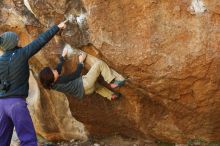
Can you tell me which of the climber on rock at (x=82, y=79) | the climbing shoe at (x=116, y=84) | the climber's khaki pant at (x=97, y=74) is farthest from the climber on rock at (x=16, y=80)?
the climbing shoe at (x=116, y=84)

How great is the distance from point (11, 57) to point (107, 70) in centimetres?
137

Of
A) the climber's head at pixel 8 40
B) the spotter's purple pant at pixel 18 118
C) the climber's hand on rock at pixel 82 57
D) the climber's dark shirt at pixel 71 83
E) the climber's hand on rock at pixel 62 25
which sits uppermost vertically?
the climber's hand on rock at pixel 62 25

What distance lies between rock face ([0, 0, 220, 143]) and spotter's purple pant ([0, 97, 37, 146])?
1222mm

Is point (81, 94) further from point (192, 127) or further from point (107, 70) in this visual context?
point (192, 127)

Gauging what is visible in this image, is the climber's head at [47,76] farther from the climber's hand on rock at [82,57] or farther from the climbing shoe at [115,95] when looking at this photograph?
the climbing shoe at [115,95]

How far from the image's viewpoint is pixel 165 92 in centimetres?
689

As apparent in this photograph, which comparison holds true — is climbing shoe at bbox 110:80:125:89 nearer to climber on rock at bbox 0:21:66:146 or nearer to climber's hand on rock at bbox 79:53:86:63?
climber's hand on rock at bbox 79:53:86:63

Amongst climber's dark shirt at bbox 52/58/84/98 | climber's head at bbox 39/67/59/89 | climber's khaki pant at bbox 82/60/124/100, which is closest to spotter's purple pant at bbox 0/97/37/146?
climber's head at bbox 39/67/59/89

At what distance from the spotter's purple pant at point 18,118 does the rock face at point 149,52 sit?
1222 mm

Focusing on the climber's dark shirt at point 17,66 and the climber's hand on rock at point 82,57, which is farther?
the climber's hand on rock at point 82,57

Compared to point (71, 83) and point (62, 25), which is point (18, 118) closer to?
point (71, 83)

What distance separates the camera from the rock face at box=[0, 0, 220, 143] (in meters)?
6.36

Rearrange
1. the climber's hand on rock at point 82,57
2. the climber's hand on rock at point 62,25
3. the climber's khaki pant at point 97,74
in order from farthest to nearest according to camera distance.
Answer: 1. the climber's hand on rock at point 82,57
2. the climber's khaki pant at point 97,74
3. the climber's hand on rock at point 62,25

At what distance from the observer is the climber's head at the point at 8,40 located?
627cm
